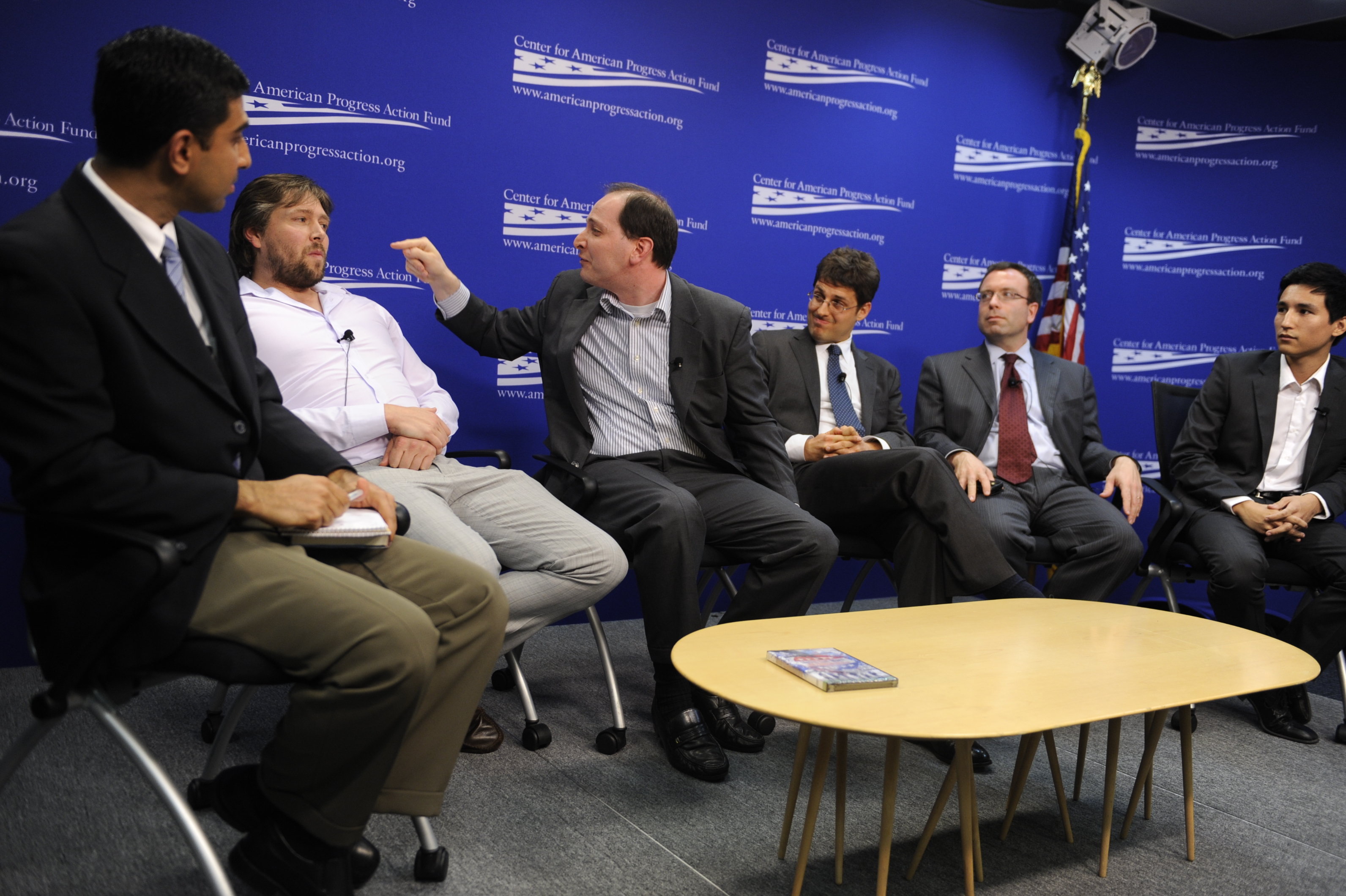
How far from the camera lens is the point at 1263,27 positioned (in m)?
4.97

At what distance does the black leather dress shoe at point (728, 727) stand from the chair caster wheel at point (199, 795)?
4.00 ft

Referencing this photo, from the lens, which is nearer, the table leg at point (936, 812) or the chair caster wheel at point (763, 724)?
the table leg at point (936, 812)

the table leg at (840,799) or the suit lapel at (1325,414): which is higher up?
the suit lapel at (1325,414)

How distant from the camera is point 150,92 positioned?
1.52m

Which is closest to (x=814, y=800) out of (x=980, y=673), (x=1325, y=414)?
(x=980, y=673)

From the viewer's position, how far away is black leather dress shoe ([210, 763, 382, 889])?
1.57m

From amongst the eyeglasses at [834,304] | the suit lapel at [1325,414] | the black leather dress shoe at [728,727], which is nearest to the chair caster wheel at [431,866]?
the black leather dress shoe at [728,727]

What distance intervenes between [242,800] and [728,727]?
4.46 feet

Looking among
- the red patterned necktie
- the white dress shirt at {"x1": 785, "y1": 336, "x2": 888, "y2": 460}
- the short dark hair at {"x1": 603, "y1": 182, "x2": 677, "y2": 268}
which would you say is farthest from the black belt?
the short dark hair at {"x1": 603, "y1": 182, "x2": 677, "y2": 268}

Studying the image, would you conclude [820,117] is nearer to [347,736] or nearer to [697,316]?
[697,316]

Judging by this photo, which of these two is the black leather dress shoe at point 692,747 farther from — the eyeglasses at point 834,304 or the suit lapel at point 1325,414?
the suit lapel at point 1325,414

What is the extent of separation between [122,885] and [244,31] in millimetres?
2527

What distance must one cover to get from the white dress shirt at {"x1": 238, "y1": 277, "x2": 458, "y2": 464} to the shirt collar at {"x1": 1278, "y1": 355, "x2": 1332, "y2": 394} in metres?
3.16

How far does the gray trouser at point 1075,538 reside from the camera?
335cm
